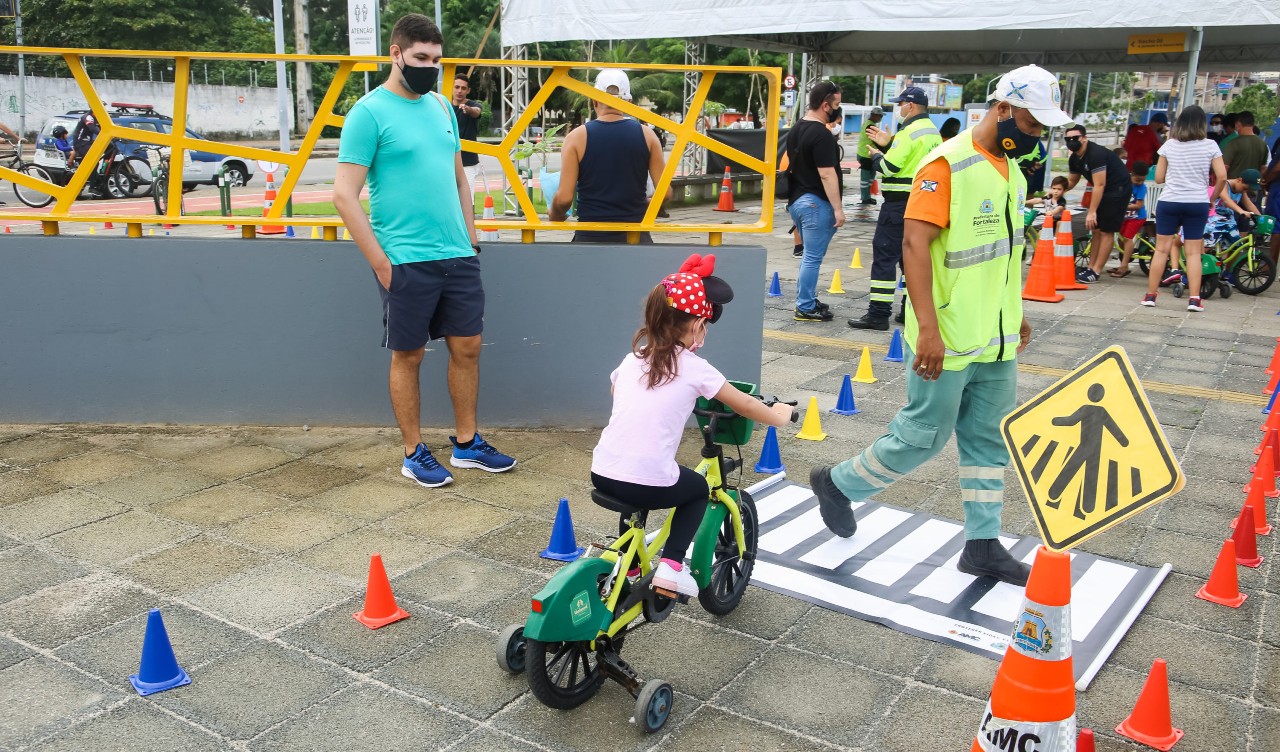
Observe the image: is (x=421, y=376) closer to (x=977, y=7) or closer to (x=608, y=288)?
(x=608, y=288)

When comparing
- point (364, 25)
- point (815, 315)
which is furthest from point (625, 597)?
point (364, 25)

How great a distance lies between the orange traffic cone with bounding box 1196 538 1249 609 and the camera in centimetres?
418

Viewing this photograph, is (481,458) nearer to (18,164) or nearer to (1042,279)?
(18,164)

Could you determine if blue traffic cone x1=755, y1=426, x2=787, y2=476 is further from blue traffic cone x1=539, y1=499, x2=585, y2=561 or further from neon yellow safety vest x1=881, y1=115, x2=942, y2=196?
neon yellow safety vest x1=881, y1=115, x2=942, y2=196

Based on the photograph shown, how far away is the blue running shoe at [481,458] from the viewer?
559 centimetres

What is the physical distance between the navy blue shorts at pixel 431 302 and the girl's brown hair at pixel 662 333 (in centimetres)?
212

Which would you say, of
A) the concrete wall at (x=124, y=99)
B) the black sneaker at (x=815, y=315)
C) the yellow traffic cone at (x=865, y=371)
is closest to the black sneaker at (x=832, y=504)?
the yellow traffic cone at (x=865, y=371)

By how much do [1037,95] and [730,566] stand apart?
2100 mm

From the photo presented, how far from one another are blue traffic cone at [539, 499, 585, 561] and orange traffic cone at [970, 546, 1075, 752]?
2111 millimetres

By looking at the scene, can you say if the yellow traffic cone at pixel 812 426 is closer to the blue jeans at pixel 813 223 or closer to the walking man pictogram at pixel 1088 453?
the blue jeans at pixel 813 223

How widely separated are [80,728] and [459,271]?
2.83 m

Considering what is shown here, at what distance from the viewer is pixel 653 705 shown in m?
3.23

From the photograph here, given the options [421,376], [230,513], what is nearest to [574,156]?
[421,376]

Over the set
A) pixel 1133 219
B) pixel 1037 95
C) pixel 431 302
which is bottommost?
pixel 431 302
